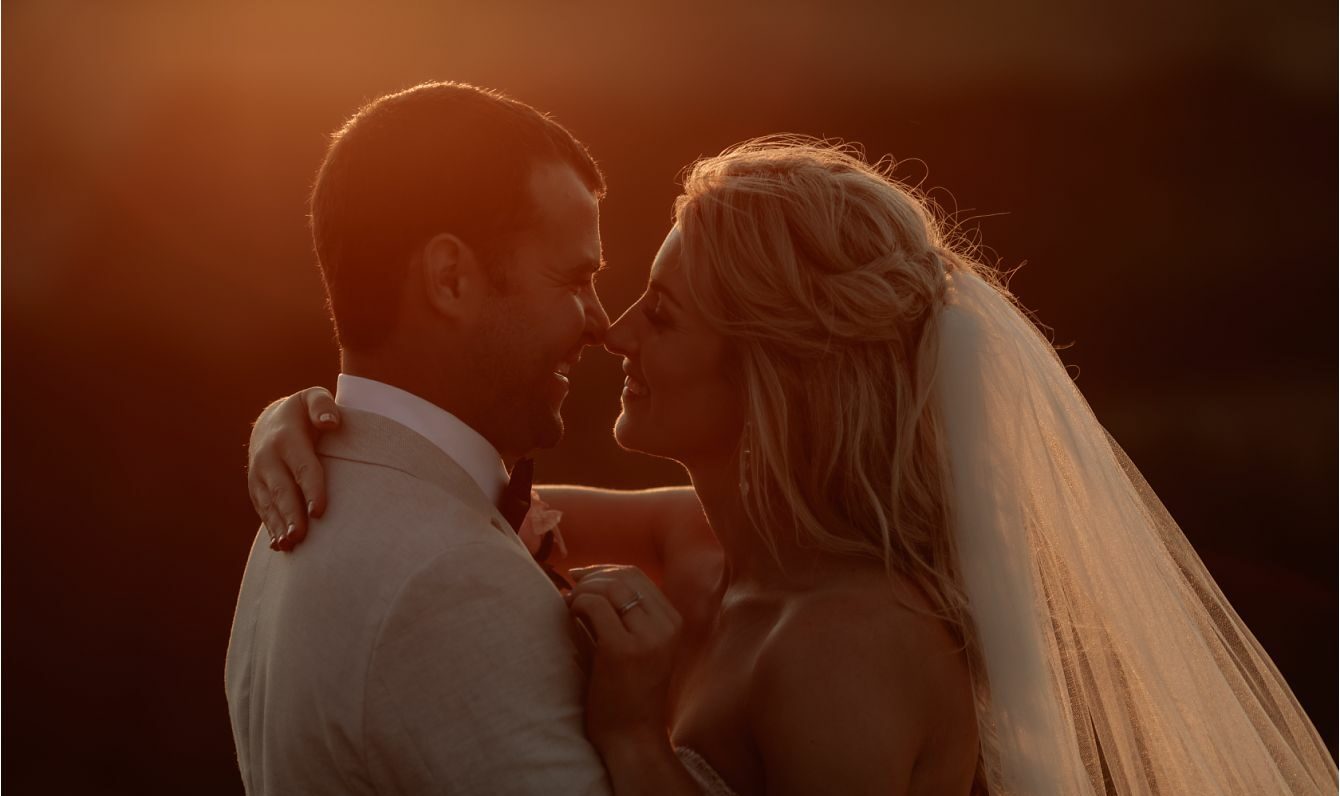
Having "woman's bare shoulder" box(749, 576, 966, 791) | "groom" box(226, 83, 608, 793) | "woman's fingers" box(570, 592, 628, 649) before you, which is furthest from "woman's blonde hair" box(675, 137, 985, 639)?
"woman's fingers" box(570, 592, 628, 649)

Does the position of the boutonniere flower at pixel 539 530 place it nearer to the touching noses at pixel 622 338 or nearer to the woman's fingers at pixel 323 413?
the touching noses at pixel 622 338

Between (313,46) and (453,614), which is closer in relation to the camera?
(453,614)

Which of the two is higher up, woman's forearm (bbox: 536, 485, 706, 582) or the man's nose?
the man's nose

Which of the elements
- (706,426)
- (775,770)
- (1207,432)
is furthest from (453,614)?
(1207,432)

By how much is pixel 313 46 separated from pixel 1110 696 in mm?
5010

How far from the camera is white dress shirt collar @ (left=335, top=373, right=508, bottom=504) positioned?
1912 millimetres

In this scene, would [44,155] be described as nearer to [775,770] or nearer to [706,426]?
[706,426]

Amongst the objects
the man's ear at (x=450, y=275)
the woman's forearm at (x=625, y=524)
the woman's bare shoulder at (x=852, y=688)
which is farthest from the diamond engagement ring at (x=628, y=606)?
the woman's forearm at (x=625, y=524)

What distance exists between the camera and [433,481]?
1.78m

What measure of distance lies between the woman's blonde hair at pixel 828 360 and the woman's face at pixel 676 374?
1.4 inches

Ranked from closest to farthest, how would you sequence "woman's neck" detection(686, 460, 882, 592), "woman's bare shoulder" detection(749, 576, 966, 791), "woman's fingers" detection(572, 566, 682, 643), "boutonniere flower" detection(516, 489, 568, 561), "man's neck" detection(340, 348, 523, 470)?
"woman's fingers" detection(572, 566, 682, 643) → "woman's bare shoulder" detection(749, 576, 966, 791) → "man's neck" detection(340, 348, 523, 470) → "woman's neck" detection(686, 460, 882, 592) → "boutonniere flower" detection(516, 489, 568, 561)

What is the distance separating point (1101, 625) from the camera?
224 centimetres

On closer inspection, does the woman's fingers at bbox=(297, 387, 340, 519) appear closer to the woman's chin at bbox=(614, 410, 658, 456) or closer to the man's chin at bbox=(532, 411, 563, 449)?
the man's chin at bbox=(532, 411, 563, 449)

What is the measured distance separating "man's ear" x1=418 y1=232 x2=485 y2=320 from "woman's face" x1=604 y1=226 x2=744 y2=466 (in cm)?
29
